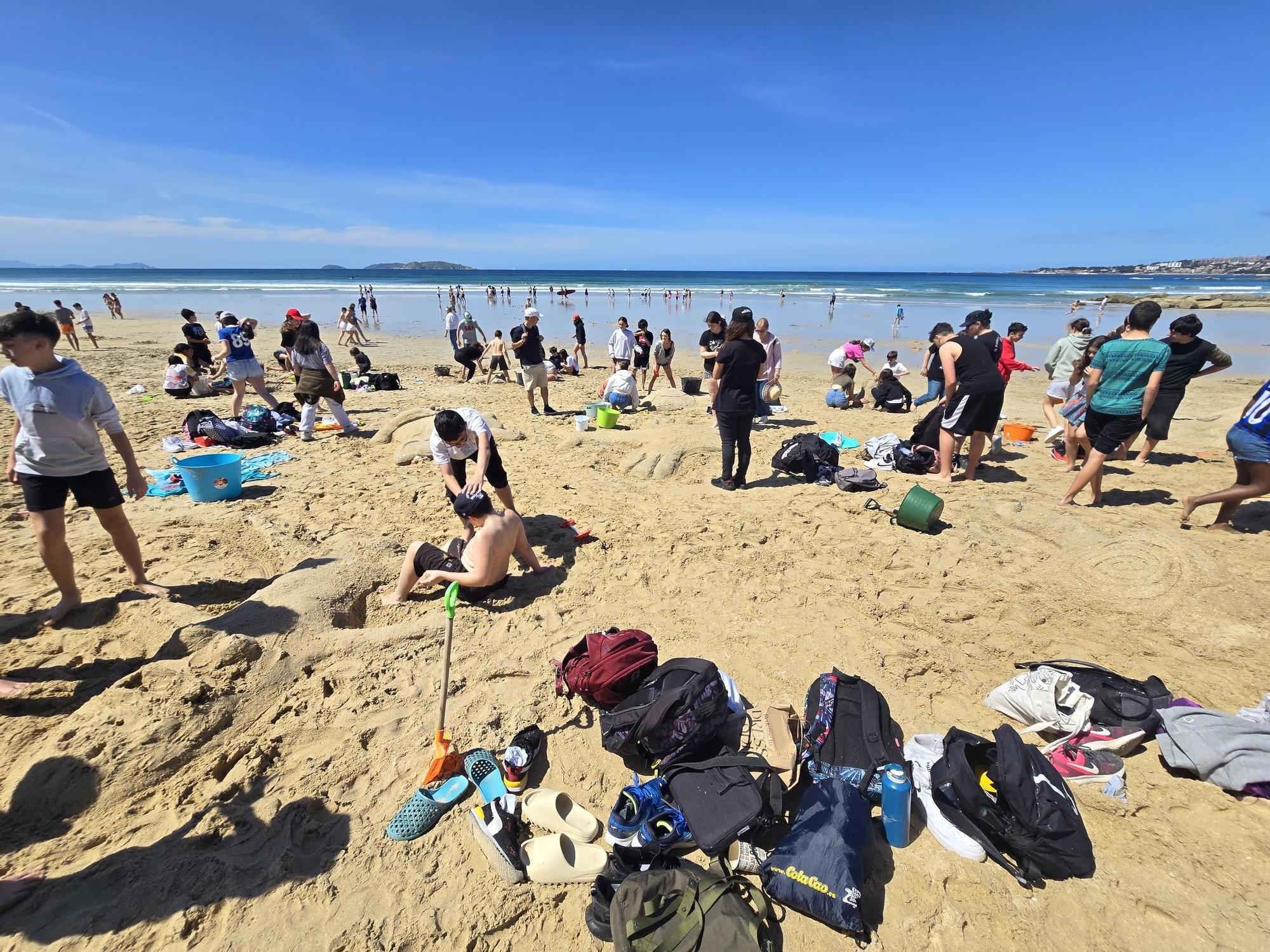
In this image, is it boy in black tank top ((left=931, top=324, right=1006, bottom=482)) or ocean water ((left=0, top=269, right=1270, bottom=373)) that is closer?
boy in black tank top ((left=931, top=324, right=1006, bottom=482))

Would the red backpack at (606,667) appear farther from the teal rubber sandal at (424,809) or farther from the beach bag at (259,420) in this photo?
the beach bag at (259,420)

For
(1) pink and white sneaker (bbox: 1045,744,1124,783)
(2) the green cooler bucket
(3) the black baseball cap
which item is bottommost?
(1) pink and white sneaker (bbox: 1045,744,1124,783)

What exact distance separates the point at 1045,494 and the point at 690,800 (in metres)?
6.02

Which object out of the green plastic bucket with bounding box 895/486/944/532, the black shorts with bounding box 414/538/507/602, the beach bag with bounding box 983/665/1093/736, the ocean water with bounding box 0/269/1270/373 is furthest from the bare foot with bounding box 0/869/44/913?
the ocean water with bounding box 0/269/1270/373

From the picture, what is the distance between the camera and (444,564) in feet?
13.7

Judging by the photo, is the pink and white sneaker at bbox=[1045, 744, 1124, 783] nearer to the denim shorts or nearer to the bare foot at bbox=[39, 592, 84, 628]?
the denim shorts

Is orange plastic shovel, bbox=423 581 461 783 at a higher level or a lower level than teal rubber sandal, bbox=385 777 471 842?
higher

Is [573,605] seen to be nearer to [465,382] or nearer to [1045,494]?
[1045,494]

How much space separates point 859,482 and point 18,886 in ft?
22.9

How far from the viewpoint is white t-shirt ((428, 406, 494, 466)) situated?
181 inches

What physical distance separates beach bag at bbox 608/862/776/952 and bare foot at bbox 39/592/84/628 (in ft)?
14.5

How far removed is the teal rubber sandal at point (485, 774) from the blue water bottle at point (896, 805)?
1.87 m

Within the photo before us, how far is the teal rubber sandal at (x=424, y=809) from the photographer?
100 inches

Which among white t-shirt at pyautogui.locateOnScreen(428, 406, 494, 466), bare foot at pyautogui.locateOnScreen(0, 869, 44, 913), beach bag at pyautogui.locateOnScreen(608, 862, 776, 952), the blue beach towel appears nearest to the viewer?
beach bag at pyautogui.locateOnScreen(608, 862, 776, 952)
